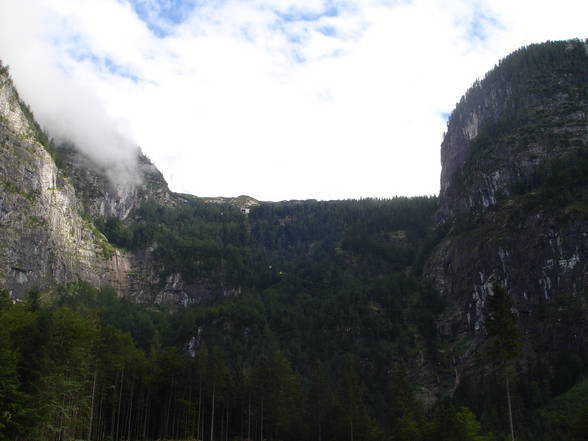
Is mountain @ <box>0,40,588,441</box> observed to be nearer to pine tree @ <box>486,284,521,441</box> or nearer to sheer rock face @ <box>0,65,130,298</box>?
pine tree @ <box>486,284,521,441</box>

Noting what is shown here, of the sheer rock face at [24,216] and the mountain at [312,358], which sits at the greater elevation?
the sheer rock face at [24,216]

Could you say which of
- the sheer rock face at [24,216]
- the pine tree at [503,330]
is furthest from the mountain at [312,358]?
the sheer rock face at [24,216]

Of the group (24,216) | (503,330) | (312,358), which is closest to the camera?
(503,330)

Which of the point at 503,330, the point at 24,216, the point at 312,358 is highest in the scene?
the point at 24,216

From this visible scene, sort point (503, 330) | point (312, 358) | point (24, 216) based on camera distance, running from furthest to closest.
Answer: point (312, 358)
point (24, 216)
point (503, 330)

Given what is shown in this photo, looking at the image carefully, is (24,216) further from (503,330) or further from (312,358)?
(503,330)

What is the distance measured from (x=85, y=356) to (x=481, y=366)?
126992mm

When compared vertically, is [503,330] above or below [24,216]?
below

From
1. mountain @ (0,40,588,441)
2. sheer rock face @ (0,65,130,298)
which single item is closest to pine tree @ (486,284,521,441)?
mountain @ (0,40,588,441)

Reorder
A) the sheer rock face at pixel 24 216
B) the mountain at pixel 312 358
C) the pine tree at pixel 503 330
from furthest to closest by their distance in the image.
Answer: the sheer rock face at pixel 24 216 → the mountain at pixel 312 358 → the pine tree at pixel 503 330

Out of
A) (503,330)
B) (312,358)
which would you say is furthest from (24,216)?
(503,330)

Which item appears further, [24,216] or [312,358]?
[312,358]

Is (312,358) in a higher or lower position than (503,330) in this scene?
higher

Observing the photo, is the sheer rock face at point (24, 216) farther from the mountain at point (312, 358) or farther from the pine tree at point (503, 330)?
the pine tree at point (503, 330)
